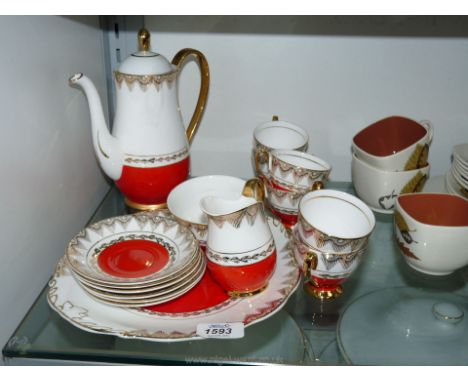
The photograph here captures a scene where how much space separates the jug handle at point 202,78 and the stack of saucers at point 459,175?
35 cm

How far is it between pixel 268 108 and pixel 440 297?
375 millimetres

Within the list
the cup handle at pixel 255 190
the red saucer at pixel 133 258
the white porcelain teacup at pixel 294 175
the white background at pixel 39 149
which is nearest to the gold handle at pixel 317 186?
the white porcelain teacup at pixel 294 175

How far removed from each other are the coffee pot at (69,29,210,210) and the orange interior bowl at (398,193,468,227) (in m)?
0.30

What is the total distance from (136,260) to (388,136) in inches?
16.8

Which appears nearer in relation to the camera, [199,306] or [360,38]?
[199,306]

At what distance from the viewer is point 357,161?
2.68 ft

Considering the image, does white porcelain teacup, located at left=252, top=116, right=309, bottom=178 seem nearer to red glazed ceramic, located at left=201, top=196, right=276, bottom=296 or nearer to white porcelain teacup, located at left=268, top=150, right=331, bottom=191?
white porcelain teacup, located at left=268, top=150, right=331, bottom=191

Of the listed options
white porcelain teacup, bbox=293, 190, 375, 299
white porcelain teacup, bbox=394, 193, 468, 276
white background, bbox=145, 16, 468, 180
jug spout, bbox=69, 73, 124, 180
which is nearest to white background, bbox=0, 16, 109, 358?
jug spout, bbox=69, 73, 124, 180

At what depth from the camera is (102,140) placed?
2.48ft

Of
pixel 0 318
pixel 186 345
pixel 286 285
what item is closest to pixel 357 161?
pixel 286 285

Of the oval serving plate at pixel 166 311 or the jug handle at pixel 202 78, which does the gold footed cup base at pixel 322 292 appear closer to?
the oval serving plate at pixel 166 311

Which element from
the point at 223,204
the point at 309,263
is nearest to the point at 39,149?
the point at 223,204

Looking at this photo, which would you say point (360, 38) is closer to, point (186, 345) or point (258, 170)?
point (258, 170)

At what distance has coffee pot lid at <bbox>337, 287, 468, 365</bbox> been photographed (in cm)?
61
